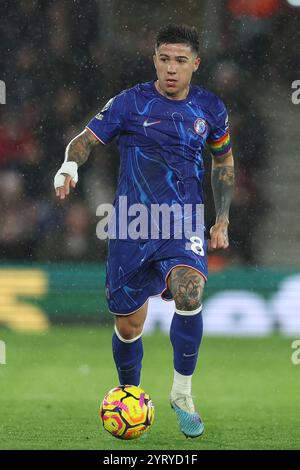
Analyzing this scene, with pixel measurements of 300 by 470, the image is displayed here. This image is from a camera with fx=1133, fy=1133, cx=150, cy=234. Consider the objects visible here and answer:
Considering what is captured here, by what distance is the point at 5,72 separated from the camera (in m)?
12.5

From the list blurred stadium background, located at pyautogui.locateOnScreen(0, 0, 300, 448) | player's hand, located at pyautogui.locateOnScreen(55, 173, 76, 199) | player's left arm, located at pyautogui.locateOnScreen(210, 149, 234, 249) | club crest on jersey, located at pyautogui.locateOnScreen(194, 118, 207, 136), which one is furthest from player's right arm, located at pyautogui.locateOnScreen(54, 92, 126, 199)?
blurred stadium background, located at pyautogui.locateOnScreen(0, 0, 300, 448)

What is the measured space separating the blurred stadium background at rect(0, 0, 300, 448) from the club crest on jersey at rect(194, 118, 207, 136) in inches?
187

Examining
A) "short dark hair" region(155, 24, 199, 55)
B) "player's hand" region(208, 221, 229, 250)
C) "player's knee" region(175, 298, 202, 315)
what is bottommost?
"player's knee" region(175, 298, 202, 315)

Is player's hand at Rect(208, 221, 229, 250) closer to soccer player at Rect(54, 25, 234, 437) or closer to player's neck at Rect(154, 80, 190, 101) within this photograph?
soccer player at Rect(54, 25, 234, 437)

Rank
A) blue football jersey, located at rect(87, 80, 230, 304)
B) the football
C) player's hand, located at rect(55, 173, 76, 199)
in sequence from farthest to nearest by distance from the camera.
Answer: blue football jersey, located at rect(87, 80, 230, 304) < the football < player's hand, located at rect(55, 173, 76, 199)

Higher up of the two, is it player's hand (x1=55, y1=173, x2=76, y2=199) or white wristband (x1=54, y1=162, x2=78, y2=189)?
white wristband (x1=54, y1=162, x2=78, y2=189)

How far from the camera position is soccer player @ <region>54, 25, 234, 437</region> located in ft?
20.9

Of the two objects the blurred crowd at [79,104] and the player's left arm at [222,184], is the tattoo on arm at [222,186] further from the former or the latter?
the blurred crowd at [79,104]

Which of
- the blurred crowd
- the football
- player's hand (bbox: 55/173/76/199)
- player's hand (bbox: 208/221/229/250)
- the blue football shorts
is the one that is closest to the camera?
player's hand (bbox: 55/173/76/199)

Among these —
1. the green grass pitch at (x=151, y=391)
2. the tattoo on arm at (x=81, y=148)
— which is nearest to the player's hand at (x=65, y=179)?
the tattoo on arm at (x=81, y=148)

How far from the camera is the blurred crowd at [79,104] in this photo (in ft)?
39.3

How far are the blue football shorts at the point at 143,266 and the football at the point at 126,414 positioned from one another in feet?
1.87

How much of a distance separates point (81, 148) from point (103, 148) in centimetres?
574

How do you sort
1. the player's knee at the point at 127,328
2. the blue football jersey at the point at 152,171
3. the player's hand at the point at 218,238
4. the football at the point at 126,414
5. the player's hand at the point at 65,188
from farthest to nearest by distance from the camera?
the player's knee at the point at 127,328 < the player's hand at the point at 218,238 < the blue football jersey at the point at 152,171 < the football at the point at 126,414 < the player's hand at the point at 65,188
